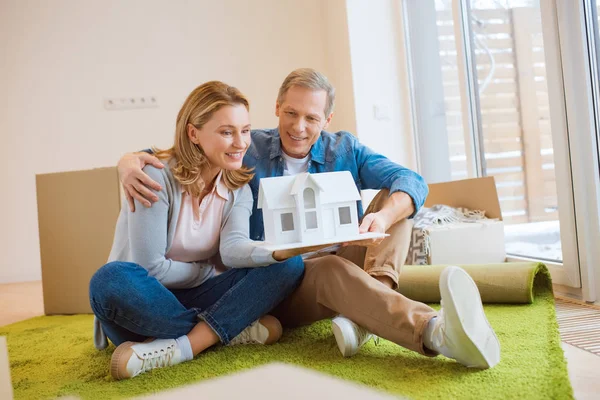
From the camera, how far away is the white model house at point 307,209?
5.04 feet

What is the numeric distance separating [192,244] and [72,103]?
3162mm

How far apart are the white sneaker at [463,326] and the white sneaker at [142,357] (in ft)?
2.10

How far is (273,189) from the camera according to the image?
156 cm

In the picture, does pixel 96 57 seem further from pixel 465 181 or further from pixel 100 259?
pixel 465 181

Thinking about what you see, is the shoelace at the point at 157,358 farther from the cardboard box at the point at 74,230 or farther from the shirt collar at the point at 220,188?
the cardboard box at the point at 74,230

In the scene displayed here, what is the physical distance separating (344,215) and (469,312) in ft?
1.44

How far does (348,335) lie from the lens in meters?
1.48

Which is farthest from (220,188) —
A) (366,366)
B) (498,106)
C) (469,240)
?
(498,106)

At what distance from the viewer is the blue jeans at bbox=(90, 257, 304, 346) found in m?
1.48

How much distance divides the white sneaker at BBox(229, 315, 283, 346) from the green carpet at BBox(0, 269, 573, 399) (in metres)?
0.03

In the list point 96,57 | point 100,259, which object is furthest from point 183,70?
point 100,259

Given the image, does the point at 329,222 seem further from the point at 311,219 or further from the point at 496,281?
the point at 496,281

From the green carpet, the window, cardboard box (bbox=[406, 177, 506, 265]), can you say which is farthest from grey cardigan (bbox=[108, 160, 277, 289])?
the window

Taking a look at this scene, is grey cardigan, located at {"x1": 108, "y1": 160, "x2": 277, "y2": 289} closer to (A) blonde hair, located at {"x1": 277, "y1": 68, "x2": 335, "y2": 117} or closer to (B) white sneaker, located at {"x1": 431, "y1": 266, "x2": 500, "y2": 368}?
(A) blonde hair, located at {"x1": 277, "y1": 68, "x2": 335, "y2": 117}
